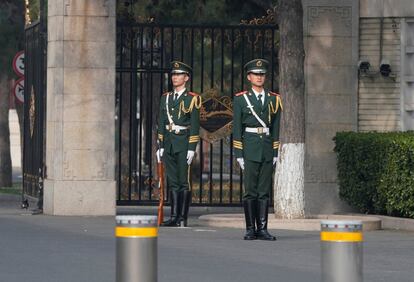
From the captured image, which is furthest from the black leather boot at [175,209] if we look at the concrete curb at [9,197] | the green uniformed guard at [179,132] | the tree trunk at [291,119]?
the concrete curb at [9,197]

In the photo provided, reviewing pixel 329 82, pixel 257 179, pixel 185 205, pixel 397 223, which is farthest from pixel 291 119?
pixel 329 82

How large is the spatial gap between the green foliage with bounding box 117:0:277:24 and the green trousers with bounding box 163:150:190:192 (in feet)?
26.9

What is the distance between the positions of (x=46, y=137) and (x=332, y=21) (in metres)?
4.44

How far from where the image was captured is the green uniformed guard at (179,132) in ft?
57.2

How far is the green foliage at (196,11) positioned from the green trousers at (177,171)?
26.9 ft

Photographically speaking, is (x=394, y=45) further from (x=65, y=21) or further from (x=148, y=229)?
(x=148, y=229)

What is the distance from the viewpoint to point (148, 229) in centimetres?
863

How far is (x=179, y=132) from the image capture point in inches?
688

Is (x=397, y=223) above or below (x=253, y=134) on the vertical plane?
below

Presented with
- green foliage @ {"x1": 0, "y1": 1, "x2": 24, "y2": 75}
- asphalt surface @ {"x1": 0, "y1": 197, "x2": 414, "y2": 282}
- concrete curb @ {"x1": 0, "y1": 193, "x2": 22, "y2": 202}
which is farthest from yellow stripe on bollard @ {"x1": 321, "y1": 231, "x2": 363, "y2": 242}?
green foliage @ {"x1": 0, "y1": 1, "x2": 24, "y2": 75}

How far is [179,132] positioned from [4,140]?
19.3 meters

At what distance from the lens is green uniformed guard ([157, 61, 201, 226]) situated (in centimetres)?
1744

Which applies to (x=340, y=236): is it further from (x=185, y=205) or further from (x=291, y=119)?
(x=291, y=119)

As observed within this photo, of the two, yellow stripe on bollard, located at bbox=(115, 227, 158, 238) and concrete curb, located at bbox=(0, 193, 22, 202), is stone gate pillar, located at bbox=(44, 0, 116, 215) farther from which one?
yellow stripe on bollard, located at bbox=(115, 227, 158, 238)
